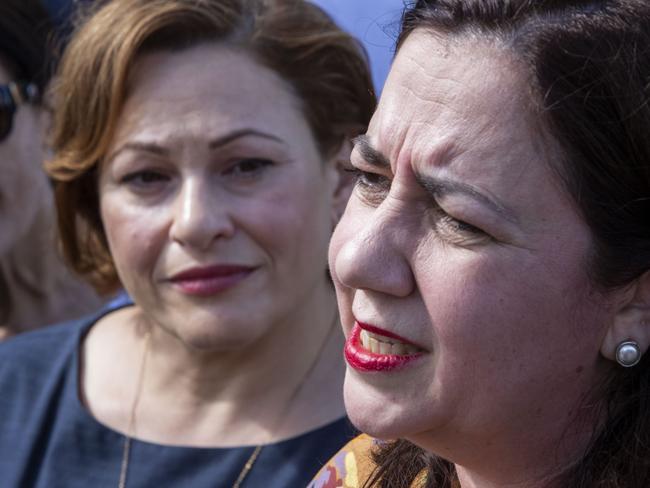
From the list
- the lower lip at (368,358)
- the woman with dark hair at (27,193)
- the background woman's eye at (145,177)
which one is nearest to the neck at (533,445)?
the lower lip at (368,358)

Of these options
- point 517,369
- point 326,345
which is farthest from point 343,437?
point 517,369

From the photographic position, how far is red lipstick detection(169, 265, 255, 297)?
2.69m

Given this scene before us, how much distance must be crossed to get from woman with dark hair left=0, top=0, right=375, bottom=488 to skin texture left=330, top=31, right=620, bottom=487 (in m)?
0.94

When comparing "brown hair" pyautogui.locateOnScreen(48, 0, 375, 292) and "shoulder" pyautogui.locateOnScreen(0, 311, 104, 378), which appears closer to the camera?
"brown hair" pyautogui.locateOnScreen(48, 0, 375, 292)

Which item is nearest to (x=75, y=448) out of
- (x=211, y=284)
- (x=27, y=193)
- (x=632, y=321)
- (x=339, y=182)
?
(x=211, y=284)

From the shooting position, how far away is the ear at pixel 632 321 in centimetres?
169

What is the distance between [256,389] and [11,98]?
145cm

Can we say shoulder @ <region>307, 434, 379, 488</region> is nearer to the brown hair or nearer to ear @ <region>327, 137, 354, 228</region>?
ear @ <region>327, 137, 354, 228</region>

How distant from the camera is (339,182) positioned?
2916mm

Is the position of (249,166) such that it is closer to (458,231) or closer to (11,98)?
(458,231)

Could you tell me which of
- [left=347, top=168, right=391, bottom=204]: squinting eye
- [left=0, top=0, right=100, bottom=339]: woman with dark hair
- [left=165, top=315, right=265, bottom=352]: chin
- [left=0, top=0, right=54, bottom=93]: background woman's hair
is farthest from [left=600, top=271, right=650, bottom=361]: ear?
[left=0, top=0, right=54, bottom=93]: background woman's hair

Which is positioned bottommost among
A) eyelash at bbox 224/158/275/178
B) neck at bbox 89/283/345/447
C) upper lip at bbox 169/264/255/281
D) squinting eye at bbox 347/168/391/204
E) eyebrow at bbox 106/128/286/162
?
neck at bbox 89/283/345/447

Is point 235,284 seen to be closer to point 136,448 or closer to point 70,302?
point 136,448

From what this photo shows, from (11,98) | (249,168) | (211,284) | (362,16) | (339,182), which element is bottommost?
(11,98)
